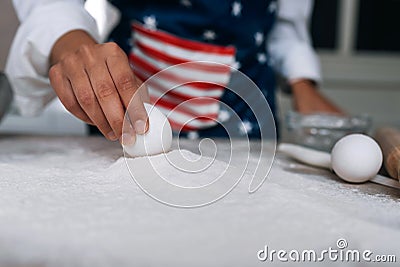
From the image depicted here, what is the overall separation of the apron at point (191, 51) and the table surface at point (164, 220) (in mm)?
274

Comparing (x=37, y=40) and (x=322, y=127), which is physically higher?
(x=37, y=40)

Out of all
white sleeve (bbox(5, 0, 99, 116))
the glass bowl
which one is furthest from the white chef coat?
the glass bowl

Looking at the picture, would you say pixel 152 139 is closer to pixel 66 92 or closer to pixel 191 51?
pixel 66 92

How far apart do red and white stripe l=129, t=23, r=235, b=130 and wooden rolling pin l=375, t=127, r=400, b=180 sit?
0.83 ft

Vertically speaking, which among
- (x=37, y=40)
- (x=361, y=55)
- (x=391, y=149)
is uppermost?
(x=37, y=40)

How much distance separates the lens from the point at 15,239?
353mm

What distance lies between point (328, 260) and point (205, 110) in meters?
0.50

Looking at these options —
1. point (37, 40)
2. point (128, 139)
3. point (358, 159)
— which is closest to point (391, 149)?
point (358, 159)

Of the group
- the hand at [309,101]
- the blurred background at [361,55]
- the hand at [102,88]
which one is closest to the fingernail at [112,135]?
the hand at [102,88]

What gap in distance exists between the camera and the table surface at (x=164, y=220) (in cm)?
34

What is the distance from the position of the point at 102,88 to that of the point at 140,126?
58mm

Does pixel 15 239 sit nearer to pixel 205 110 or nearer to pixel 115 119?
pixel 115 119

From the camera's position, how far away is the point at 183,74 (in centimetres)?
80

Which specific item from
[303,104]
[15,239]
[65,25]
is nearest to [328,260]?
[15,239]
